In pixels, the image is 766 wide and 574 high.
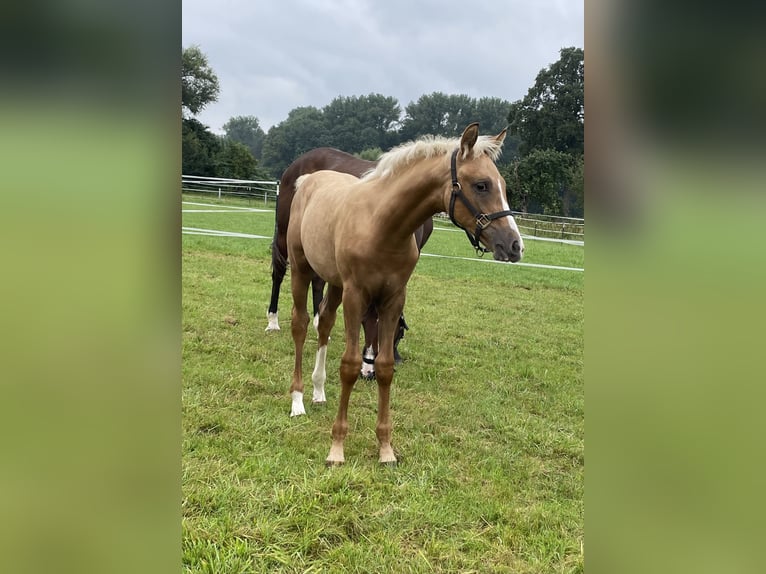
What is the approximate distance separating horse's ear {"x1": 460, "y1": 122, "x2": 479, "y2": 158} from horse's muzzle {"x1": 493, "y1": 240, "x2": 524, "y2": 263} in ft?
1.92

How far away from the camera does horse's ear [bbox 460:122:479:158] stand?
279 cm

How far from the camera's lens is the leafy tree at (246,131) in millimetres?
79125

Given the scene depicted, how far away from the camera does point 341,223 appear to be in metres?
3.40

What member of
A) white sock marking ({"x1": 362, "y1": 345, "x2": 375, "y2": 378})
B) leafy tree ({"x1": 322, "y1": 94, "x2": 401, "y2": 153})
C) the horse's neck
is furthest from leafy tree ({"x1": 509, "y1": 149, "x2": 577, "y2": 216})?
leafy tree ({"x1": 322, "y1": 94, "x2": 401, "y2": 153})

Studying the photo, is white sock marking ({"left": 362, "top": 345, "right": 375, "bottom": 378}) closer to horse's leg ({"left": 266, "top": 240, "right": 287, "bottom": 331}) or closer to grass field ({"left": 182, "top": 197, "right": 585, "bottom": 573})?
grass field ({"left": 182, "top": 197, "right": 585, "bottom": 573})

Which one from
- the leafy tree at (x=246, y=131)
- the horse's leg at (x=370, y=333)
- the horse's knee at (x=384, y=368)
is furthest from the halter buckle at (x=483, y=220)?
the leafy tree at (x=246, y=131)

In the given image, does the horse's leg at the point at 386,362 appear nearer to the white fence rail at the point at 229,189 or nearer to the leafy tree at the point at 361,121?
the white fence rail at the point at 229,189

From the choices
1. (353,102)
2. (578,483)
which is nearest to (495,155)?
(578,483)

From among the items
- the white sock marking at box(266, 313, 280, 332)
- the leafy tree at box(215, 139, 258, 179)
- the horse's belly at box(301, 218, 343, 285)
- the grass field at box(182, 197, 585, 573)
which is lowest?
the grass field at box(182, 197, 585, 573)

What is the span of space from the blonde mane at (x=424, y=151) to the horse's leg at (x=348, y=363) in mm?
854

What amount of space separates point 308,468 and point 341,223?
5.27ft

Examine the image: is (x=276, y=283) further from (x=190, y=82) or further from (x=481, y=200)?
(x=190, y=82)
